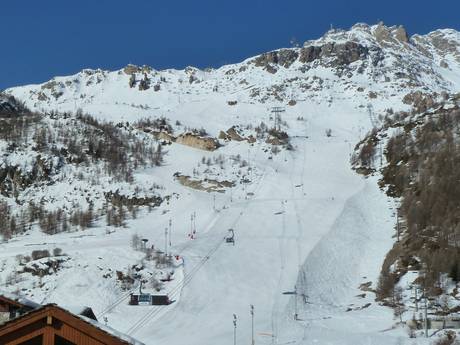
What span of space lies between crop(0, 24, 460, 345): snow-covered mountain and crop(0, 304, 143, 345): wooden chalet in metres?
30.0

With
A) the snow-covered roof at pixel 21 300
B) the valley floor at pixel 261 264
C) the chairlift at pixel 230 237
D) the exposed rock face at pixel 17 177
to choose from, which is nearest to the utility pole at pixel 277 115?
Answer: the valley floor at pixel 261 264

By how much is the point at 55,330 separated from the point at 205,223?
224ft

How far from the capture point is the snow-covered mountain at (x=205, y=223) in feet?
158

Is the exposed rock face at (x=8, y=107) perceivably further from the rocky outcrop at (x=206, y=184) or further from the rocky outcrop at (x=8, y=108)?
the rocky outcrop at (x=206, y=184)

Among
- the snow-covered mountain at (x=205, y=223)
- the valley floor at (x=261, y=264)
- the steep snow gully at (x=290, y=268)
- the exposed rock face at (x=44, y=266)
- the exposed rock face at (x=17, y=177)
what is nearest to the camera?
the steep snow gully at (x=290, y=268)

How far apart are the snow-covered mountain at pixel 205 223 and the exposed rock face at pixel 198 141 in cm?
31

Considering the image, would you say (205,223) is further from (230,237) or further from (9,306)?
(9,306)

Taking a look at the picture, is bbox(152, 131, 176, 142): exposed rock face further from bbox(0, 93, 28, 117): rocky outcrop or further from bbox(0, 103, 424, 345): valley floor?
bbox(0, 93, 28, 117): rocky outcrop

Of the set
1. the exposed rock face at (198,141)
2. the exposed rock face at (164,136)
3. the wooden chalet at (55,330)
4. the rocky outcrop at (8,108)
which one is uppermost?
the rocky outcrop at (8,108)

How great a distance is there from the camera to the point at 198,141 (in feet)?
414

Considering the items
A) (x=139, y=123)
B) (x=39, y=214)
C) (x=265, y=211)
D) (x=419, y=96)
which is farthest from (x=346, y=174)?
(x=419, y=96)

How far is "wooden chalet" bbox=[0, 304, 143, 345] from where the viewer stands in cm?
1001

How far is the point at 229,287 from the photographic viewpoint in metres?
54.5

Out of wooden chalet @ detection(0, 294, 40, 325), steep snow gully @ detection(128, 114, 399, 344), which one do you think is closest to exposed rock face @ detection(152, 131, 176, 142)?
steep snow gully @ detection(128, 114, 399, 344)
